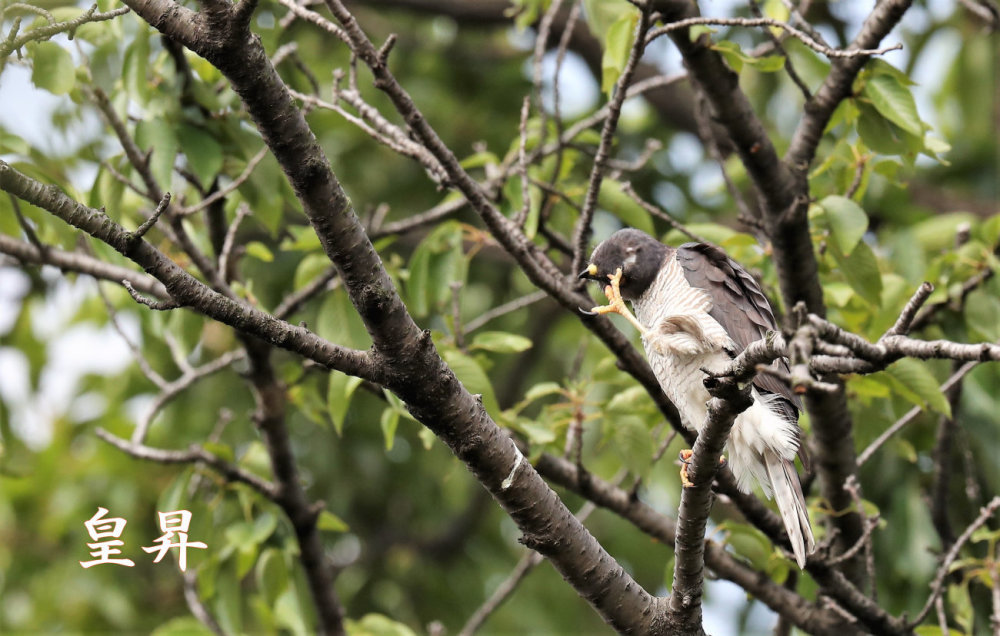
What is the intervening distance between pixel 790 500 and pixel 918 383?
0.70 metres

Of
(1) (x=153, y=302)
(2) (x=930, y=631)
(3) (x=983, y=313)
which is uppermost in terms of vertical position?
(3) (x=983, y=313)

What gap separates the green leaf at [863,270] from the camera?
3771 millimetres

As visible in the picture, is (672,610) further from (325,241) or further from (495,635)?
(495,635)

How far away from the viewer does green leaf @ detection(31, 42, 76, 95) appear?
3.23 meters

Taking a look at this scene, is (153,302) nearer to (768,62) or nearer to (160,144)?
(160,144)

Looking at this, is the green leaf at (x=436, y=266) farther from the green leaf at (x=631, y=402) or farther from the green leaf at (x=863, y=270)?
the green leaf at (x=863, y=270)

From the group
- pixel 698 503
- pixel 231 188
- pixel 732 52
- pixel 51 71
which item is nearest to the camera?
pixel 698 503

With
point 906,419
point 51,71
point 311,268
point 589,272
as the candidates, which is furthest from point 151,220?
point 906,419

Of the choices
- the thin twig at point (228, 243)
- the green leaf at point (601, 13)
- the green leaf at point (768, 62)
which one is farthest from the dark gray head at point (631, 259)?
the thin twig at point (228, 243)

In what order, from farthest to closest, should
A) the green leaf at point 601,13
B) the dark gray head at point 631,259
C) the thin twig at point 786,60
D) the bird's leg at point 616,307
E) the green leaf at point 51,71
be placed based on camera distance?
the green leaf at point 601,13 → the dark gray head at point 631,259 → the thin twig at point 786,60 → the green leaf at point 51,71 → the bird's leg at point 616,307

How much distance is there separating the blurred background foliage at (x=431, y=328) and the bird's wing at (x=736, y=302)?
0.37 m

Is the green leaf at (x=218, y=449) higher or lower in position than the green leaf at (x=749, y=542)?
higher

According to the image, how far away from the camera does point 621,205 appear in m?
4.14

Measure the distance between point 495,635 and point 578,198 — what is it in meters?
3.96
